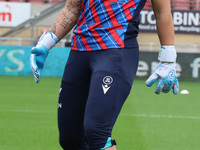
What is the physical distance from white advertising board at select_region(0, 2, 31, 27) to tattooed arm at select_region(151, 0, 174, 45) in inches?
578

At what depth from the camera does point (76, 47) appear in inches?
92.0

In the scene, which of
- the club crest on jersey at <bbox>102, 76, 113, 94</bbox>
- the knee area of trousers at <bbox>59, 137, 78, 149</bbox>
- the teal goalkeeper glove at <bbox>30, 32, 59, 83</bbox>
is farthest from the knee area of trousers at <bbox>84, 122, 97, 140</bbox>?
the teal goalkeeper glove at <bbox>30, 32, 59, 83</bbox>

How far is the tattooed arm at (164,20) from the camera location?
2.33 m

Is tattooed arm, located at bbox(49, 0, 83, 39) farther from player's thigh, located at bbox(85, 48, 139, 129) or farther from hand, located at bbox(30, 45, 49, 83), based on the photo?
player's thigh, located at bbox(85, 48, 139, 129)

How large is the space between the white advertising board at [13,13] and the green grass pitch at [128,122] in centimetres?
861

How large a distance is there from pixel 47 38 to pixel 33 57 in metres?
0.19

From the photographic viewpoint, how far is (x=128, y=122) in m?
5.27

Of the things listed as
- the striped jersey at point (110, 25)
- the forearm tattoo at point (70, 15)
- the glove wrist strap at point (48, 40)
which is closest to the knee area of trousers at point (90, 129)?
the striped jersey at point (110, 25)

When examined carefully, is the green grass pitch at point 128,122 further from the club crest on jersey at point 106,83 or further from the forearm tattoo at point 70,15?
the club crest on jersey at point 106,83

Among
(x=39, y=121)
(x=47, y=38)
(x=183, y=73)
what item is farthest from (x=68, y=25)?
(x=183, y=73)

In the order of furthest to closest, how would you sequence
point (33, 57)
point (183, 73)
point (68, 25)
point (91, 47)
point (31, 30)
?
1. point (31, 30)
2. point (183, 73)
3. point (68, 25)
4. point (33, 57)
5. point (91, 47)

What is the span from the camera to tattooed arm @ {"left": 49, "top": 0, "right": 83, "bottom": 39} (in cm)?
257

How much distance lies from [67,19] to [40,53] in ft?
1.10

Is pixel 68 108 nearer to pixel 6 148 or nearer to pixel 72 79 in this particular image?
pixel 72 79
